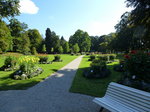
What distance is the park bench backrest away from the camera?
9.14 feet

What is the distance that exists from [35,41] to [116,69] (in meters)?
47.0

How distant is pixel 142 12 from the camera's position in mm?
9172

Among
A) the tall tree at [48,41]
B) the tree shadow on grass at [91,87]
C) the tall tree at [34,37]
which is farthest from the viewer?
the tall tree at [48,41]

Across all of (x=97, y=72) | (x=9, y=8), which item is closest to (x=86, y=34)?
(x=9, y=8)

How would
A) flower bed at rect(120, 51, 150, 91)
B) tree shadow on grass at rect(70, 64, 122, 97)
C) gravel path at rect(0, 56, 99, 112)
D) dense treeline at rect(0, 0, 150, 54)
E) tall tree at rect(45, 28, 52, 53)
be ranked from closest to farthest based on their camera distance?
gravel path at rect(0, 56, 99, 112)
flower bed at rect(120, 51, 150, 91)
tree shadow on grass at rect(70, 64, 122, 97)
dense treeline at rect(0, 0, 150, 54)
tall tree at rect(45, 28, 52, 53)

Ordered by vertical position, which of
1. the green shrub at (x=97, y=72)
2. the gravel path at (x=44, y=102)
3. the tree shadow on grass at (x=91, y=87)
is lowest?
the tree shadow on grass at (x=91, y=87)

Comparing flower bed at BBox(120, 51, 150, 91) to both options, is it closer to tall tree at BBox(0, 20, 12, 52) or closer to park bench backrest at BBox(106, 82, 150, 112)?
park bench backrest at BBox(106, 82, 150, 112)

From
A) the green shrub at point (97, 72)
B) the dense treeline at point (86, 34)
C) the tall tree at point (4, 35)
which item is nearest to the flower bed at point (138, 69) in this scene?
the green shrub at point (97, 72)

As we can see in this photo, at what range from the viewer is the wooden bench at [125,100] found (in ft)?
9.27

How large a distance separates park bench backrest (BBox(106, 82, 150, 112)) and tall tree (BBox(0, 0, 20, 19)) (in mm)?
14581

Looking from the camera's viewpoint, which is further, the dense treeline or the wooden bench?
the dense treeline

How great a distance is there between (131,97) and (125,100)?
0.73 feet

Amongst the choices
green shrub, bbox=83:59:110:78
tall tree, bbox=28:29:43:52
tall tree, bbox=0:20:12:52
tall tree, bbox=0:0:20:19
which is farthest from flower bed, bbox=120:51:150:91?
tall tree, bbox=28:29:43:52

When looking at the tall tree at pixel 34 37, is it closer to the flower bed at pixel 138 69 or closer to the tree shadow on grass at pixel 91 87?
the tree shadow on grass at pixel 91 87
